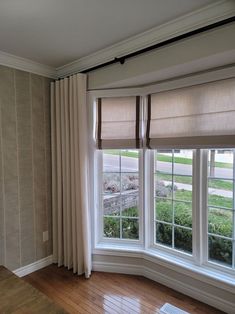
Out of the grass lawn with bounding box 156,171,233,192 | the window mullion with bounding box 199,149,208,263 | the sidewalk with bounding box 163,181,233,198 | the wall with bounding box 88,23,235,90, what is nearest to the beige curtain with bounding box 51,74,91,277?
the wall with bounding box 88,23,235,90

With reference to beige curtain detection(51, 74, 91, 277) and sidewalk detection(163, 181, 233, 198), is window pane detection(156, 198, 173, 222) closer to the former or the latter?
sidewalk detection(163, 181, 233, 198)

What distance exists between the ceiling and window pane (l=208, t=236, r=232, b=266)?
2035mm

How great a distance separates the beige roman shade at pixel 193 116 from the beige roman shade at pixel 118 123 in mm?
154

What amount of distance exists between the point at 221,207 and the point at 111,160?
51.6 inches

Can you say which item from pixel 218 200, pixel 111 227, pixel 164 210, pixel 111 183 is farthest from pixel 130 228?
pixel 218 200

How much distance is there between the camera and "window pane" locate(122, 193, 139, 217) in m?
2.74

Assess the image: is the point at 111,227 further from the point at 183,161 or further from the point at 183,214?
the point at 183,161

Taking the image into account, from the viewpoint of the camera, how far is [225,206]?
219 cm

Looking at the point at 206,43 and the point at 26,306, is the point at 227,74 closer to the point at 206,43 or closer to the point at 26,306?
the point at 206,43

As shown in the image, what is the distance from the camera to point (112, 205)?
9.26ft

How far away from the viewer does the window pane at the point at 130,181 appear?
2.74 metres

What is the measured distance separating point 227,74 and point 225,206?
47.5 inches

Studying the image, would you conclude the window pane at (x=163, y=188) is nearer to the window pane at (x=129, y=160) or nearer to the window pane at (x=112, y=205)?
the window pane at (x=129, y=160)

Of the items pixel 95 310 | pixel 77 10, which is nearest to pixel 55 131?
pixel 77 10
